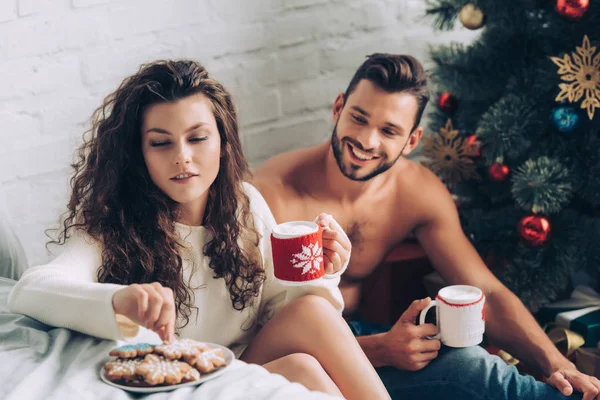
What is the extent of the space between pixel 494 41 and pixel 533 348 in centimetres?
66

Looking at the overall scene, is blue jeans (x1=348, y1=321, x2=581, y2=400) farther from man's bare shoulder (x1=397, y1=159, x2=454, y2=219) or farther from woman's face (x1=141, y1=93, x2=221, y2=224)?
woman's face (x1=141, y1=93, x2=221, y2=224)

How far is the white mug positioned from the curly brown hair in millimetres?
332

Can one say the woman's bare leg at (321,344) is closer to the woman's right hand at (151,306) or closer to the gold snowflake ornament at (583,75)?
the woman's right hand at (151,306)

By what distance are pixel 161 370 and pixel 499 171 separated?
97 cm

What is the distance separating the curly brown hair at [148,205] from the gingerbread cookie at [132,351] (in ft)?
0.57

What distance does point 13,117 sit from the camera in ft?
5.63

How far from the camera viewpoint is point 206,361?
A: 116cm

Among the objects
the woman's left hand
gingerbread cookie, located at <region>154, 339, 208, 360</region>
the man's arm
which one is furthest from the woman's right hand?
the man's arm

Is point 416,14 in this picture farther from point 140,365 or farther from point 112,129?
point 140,365

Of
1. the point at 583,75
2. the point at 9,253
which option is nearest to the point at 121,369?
the point at 9,253

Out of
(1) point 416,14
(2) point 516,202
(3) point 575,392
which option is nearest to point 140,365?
(3) point 575,392

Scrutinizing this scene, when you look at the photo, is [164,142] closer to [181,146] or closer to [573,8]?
[181,146]

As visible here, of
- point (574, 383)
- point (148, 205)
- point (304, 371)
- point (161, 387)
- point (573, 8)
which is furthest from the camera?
point (573, 8)

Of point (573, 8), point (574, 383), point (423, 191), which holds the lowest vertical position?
point (574, 383)
